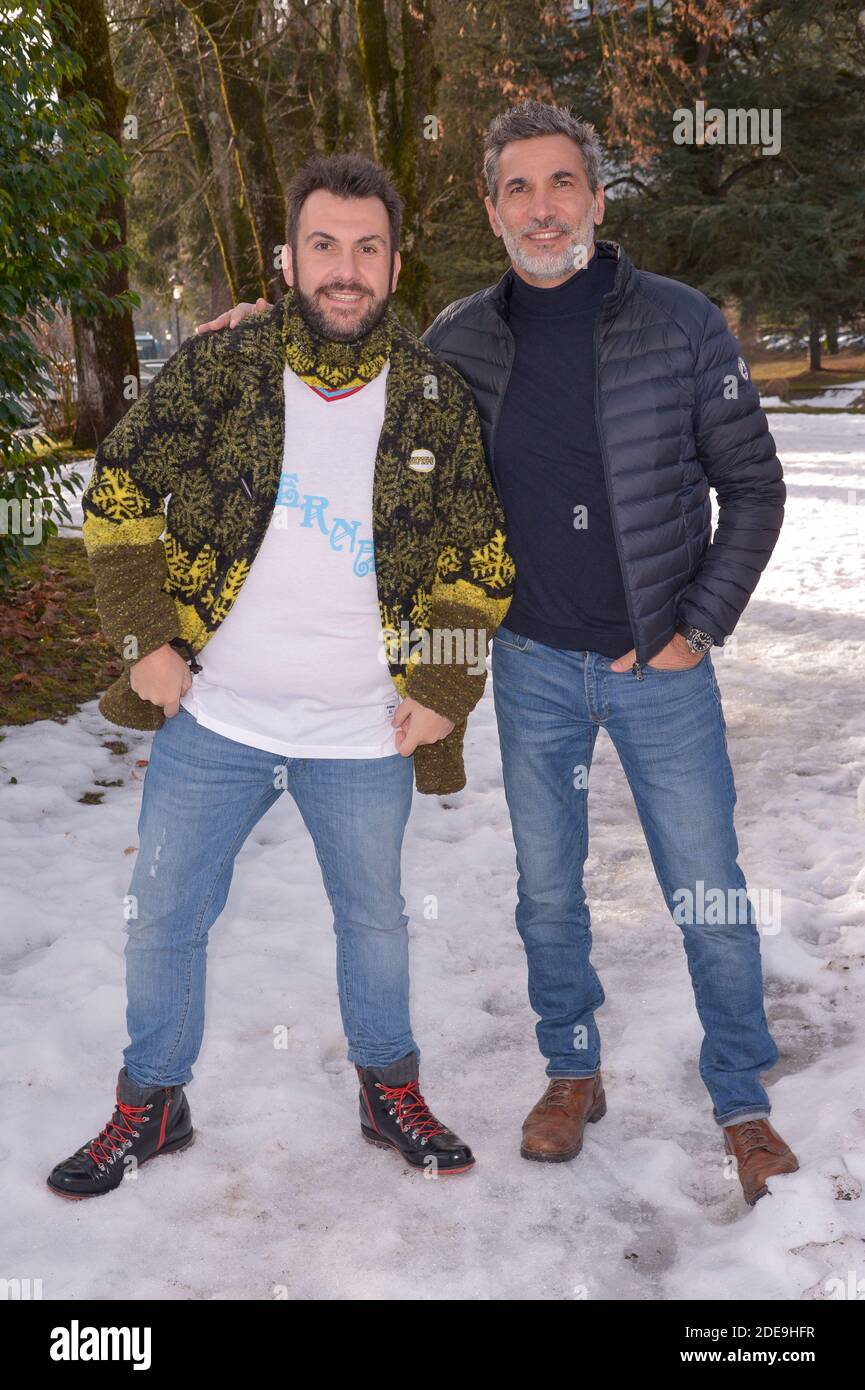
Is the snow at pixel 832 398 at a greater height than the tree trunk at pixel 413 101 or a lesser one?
lesser

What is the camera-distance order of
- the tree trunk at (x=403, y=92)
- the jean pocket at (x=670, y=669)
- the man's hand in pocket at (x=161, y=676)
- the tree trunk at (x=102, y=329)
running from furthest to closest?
1. the tree trunk at (x=403, y=92)
2. the tree trunk at (x=102, y=329)
3. the jean pocket at (x=670, y=669)
4. the man's hand in pocket at (x=161, y=676)

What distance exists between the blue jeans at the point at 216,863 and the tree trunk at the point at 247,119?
41.3 feet

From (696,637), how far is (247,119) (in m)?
14.3

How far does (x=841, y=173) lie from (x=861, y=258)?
2.12m

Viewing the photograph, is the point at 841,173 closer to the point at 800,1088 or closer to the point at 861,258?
the point at 861,258

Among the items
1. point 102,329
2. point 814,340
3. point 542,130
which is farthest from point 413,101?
point 814,340

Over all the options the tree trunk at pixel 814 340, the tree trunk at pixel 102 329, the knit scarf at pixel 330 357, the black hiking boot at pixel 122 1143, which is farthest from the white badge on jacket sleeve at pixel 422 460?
the tree trunk at pixel 814 340

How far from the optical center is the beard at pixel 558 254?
10.7 feet

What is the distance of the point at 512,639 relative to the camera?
137 inches

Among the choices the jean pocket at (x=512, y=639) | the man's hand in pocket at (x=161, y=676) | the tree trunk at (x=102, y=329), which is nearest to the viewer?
the man's hand in pocket at (x=161, y=676)

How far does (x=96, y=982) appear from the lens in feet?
14.4

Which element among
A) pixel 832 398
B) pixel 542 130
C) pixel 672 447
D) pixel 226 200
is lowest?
pixel 832 398

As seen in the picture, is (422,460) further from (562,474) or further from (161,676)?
(161,676)

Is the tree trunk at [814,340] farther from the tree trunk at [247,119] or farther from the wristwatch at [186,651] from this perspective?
the wristwatch at [186,651]
